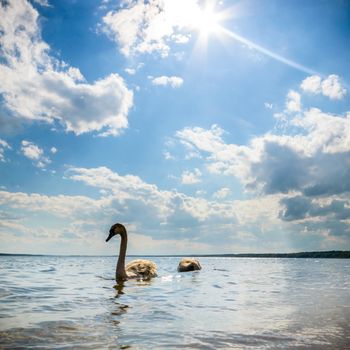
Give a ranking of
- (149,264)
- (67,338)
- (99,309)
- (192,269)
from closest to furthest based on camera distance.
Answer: (67,338) < (99,309) < (149,264) < (192,269)

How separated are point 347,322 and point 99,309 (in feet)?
20.3

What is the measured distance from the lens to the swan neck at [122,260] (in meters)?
18.3

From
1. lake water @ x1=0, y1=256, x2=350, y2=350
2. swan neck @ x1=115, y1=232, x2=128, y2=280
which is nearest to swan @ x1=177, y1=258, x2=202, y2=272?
swan neck @ x1=115, y1=232, x2=128, y2=280

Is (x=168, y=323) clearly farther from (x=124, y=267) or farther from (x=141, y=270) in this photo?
(x=141, y=270)

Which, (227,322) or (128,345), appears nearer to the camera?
(128,345)

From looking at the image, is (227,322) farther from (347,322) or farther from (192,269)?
(192,269)

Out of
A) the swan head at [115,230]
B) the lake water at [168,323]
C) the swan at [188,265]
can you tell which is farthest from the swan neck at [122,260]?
the swan at [188,265]

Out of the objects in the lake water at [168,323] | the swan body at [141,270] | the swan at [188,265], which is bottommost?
the lake water at [168,323]

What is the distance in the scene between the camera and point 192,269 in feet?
100

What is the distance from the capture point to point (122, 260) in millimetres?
18641

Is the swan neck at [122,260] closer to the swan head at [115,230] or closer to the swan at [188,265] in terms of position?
the swan head at [115,230]

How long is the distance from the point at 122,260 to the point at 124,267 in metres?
0.44

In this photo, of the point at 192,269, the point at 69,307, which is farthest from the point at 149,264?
the point at 69,307

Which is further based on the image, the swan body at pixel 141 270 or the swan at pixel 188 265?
the swan at pixel 188 265
